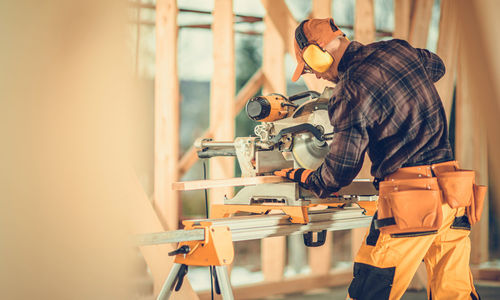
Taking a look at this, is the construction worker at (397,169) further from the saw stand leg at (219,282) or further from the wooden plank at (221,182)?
the saw stand leg at (219,282)

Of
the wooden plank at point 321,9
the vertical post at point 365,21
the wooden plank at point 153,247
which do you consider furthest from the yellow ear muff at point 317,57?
the vertical post at point 365,21

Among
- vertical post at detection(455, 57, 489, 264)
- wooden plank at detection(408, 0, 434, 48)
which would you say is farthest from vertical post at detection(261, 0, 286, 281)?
vertical post at detection(455, 57, 489, 264)

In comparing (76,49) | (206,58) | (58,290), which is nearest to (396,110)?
(76,49)

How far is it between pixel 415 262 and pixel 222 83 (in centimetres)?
190

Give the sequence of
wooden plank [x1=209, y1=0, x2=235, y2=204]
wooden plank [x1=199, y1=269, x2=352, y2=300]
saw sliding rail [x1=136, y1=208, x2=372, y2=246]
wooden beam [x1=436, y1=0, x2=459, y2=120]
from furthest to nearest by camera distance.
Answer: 1. wooden beam [x1=436, y1=0, x2=459, y2=120]
2. wooden plank [x1=199, y1=269, x2=352, y2=300]
3. wooden plank [x1=209, y1=0, x2=235, y2=204]
4. saw sliding rail [x1=136, y1=208, x2=372, y2=246]

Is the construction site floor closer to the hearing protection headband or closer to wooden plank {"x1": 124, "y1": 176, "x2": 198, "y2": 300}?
wooden plank {"x1": 124, "y1": 176, "x2": 198, "y2": 300}

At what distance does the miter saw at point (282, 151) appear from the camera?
192cm

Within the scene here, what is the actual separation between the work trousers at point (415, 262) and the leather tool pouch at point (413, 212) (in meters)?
0.03

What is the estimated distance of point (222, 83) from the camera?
314cm

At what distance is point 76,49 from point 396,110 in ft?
3.48

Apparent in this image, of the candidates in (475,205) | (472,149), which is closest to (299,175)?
(475,205)

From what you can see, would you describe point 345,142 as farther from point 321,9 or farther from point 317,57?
point 321,9

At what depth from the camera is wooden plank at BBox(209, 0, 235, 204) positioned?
3.13 meters

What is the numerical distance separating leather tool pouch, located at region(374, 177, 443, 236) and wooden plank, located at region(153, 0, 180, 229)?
158 centimetres
